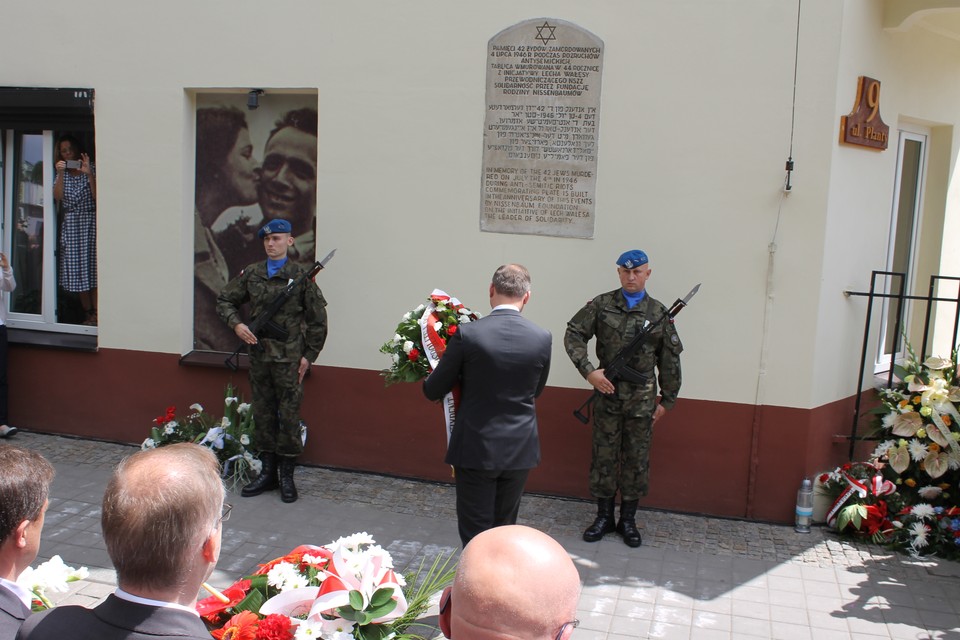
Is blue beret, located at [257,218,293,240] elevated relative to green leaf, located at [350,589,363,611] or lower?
elevated

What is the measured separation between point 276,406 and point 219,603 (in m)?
4.14

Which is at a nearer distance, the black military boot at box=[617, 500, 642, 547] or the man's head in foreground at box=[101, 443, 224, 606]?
the man's head in foreground at box=[101, 443, 224, 606]

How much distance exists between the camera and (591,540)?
18.8ft

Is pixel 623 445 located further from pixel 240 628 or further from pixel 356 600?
pixel 240 628

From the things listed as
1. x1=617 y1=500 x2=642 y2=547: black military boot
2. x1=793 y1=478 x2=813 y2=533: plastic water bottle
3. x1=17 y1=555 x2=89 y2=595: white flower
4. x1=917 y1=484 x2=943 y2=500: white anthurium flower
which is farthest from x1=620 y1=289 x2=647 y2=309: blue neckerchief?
x1=17 y1=555 x2=89 y2=595: white flower

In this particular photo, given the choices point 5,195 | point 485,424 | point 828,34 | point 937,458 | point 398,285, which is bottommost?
point 937,458

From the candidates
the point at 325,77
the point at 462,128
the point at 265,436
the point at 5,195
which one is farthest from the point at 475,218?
the point at 5,195

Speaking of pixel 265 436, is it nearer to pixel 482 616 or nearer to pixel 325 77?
pixel 325 77

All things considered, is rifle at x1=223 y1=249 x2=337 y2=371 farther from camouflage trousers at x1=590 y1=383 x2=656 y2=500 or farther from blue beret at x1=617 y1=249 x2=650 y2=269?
camouflage trousers at x1=590 y1=383 x2=656 y2=500

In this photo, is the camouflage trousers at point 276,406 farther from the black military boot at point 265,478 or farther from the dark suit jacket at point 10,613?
the dark suit jacket at point 10,613

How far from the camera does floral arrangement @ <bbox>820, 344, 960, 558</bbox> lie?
5.67 metres

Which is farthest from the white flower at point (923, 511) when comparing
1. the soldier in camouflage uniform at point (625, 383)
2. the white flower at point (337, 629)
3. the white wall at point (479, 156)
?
the white flower at point (337, 629)

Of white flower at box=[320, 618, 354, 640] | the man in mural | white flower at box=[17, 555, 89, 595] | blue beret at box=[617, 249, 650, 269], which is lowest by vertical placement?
white flower at box=[320, 618, 354, 640]

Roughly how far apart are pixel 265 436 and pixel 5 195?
383cm
